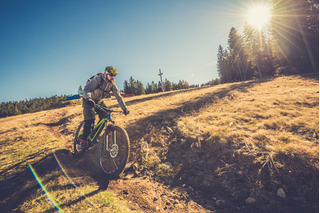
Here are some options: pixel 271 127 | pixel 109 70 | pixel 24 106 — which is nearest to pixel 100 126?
pixel 109 70

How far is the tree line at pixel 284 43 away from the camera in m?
23.3

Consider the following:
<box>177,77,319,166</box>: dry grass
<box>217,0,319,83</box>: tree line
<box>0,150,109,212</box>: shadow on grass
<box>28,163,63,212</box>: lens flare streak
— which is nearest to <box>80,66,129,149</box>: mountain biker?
<box>0,150,109,212</box>: shadow on grass

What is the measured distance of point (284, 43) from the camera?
28469 millimetres

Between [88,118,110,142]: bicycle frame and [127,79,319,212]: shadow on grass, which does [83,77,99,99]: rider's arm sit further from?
[127,79,319,212]: shadow on grass

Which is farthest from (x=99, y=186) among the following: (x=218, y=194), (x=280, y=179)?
(x=280, y=179)

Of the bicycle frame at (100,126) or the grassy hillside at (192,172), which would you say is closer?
the grassy hillside at (192,172)

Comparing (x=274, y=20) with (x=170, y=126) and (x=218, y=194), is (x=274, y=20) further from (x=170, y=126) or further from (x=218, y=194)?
(x=218, y=194)

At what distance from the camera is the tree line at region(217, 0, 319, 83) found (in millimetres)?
23266

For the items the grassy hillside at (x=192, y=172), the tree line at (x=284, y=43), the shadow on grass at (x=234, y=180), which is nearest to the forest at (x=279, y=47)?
the tree line at (x=284, y=43)

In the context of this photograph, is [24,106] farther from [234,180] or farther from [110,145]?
[234,180]

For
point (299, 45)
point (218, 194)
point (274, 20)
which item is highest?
point (274, 20)

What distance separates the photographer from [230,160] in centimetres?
374

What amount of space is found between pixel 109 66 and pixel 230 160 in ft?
16.7

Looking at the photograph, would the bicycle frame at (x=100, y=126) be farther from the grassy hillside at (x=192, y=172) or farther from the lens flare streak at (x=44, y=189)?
the lens flare streak at (x=44, y=189)
